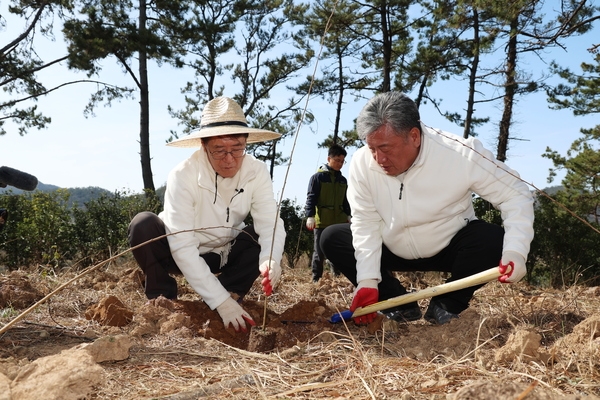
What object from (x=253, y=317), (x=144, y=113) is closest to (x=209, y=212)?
(x=253, y=317)

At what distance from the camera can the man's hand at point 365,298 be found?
290 cm

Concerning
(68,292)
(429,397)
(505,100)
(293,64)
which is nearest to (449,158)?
(429,397)

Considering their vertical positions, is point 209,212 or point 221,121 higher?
point 221,121

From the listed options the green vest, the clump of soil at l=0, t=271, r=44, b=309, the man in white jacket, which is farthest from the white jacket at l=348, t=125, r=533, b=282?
the green vest

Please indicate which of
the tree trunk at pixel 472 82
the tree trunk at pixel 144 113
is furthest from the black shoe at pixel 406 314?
the tree trunk at pixel 472 82

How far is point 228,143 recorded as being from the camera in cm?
297

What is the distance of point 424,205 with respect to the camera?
299cm

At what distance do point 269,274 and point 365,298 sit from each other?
567 mm

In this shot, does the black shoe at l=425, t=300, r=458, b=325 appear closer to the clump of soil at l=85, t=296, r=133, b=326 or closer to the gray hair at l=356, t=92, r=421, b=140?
the gray hair at l=356, t=92, r=421, b=140

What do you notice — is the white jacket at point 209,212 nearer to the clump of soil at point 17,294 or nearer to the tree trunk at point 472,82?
the clump of soil at point 17,294

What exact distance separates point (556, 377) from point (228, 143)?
6.47 ft

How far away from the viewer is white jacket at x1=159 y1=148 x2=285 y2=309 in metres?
2.91

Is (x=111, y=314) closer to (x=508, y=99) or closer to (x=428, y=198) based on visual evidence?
(x=428, y=198)

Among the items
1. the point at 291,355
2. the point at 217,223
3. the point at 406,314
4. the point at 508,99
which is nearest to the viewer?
the point at 291,355
